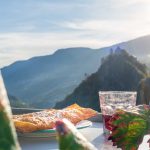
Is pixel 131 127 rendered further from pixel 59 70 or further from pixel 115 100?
pixel 59 70

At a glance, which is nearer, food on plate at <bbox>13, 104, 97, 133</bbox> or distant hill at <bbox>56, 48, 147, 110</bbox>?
food on plate at <bbox>13, 104, 97, 133</bbox>

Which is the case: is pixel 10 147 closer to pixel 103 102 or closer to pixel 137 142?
pixel 137 142

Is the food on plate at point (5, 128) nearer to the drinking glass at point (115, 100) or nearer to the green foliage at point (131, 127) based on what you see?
the green foliage at point (131, 127)

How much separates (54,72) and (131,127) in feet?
28.2

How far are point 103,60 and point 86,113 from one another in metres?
6.75

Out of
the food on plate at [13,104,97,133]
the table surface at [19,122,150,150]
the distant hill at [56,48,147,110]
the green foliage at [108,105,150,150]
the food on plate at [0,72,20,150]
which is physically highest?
the food on plate at [0,72,20,150]

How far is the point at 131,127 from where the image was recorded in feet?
1.27

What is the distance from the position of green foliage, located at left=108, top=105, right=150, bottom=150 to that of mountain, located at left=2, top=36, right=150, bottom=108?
6757 millimetres

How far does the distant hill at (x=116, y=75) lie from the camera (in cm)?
782

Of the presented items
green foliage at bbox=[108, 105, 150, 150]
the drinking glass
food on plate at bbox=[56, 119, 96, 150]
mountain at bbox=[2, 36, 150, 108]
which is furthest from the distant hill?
food on plate at bbox=[56, 119, 96, 150]

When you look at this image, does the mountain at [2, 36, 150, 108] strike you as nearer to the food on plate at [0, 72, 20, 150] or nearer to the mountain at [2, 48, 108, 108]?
the mountain at [2, 48, 108, 108]

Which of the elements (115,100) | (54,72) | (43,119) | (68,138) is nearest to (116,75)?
(54,72)

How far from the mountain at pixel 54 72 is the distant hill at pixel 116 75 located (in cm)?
21

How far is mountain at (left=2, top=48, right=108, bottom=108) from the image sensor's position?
26.0 ft
